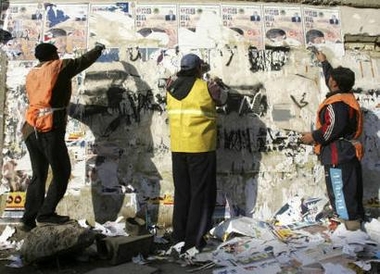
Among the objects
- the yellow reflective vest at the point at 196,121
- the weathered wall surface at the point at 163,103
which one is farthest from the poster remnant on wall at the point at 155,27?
the yellow reflective vest at the point at 196,121

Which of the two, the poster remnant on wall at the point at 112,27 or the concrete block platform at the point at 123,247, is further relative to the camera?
the poster remnant on wall at the point at 112,27

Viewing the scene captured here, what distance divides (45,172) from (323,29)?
3.53m

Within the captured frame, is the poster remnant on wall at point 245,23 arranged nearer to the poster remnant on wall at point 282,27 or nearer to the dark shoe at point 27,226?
the poster remnant on wall at point 282,27

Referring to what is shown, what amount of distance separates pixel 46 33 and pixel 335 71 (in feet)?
10.4

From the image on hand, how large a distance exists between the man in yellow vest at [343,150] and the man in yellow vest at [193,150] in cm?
105

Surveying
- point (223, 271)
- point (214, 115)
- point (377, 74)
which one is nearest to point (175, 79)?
point (214, 115)

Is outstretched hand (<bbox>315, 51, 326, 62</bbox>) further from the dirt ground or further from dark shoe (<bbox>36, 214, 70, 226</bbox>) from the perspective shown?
dark shoe (<bbox>36, 214, 70, 226</bbox>)

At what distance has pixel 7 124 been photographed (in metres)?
5.35

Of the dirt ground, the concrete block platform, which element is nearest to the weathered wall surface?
the concrete block platform

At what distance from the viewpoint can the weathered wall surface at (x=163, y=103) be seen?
210 inches

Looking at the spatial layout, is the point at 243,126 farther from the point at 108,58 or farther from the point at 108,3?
the point at 108,3

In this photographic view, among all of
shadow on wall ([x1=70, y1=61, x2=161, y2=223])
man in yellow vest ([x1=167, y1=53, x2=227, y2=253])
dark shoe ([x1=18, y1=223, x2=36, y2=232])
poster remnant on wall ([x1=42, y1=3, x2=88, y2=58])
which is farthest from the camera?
poster remnant on wall ([x1=42, y1=3, x2=88, y2=58])

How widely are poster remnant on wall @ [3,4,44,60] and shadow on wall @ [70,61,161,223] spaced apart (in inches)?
28.5

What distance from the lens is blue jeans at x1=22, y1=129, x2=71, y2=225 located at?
4.64 meters
